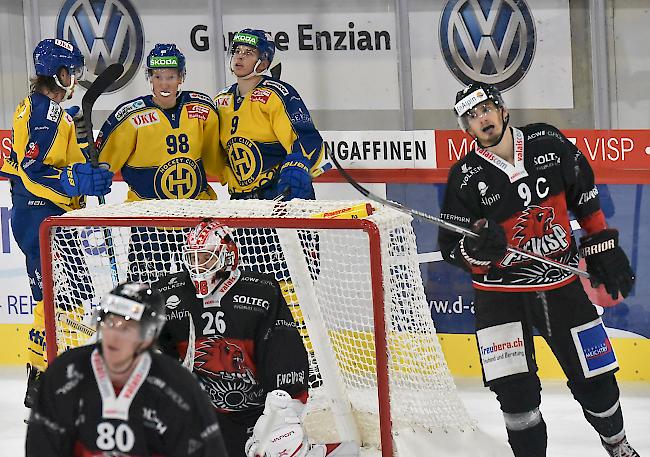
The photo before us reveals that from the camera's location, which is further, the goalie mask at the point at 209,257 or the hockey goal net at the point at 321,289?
the hockey goal net at the point at 321,289

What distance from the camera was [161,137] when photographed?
504 cm

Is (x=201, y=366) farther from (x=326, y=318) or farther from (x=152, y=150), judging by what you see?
(x=152, y=150)

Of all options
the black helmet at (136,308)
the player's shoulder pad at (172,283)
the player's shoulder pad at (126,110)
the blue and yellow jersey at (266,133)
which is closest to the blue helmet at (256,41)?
the blue and yellow jersey at (266,133)

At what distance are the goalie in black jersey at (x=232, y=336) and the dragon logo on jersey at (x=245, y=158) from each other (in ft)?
4.05

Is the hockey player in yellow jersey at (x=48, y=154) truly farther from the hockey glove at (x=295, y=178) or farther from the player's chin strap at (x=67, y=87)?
the hockey glove at (x=295, y=178)

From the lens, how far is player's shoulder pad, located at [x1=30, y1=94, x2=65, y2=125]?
15.9ft

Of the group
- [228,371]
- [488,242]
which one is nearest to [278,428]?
[228,371]

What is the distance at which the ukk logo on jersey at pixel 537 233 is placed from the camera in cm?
410

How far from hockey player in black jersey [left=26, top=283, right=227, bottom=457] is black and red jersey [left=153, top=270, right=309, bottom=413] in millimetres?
880

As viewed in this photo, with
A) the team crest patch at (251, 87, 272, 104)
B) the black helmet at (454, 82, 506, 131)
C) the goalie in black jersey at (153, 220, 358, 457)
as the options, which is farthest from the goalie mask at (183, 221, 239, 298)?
the team crest patch at (251, 87, 272, 104)

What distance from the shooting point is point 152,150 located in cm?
505

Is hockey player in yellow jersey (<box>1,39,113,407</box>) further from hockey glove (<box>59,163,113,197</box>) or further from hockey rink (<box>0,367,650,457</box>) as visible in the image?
hockey rink (<box>0,367,650,457</box>)

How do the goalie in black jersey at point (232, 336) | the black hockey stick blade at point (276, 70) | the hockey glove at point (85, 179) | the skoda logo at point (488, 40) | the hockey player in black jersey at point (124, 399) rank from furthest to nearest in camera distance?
the black hockey stick blade at point (276, 70), the skoda logo at point (488, 40), the hockey glove at point (85, 179), the goalie in black jersey at point (232, 336), the hockey player in black jersey at point (124, 399)

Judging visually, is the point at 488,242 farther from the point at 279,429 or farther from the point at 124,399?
the point at 124,399
